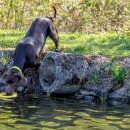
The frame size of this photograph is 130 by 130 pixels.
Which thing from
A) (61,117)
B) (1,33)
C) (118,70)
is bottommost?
(61,117)

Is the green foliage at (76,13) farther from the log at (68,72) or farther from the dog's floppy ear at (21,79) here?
the dog's floppy ear at (21,79)

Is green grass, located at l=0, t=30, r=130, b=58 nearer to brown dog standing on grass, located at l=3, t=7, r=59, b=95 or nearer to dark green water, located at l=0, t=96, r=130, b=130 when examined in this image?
brown dog standing on grass, located at l=3, t=7, r=59, b=95

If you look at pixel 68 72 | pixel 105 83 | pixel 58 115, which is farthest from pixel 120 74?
pixel 58 115

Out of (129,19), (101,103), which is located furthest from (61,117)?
(129,19)

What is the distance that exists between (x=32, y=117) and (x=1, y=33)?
26.5 feet

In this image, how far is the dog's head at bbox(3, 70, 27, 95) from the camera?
1161cm

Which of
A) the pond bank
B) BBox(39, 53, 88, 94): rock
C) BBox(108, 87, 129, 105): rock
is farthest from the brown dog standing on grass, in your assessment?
BBox(108, 87, 129, 105): rock

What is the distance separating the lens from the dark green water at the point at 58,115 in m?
9.13

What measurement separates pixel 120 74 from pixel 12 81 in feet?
8.18

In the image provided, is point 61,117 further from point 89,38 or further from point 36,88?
point 89,38

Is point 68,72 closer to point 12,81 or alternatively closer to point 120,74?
point 120,74

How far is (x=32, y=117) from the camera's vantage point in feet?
32.4

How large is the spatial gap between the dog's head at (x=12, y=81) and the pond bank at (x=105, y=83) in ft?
3.25

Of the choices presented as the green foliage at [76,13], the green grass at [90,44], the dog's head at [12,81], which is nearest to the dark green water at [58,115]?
the dog's head at [12,81]
